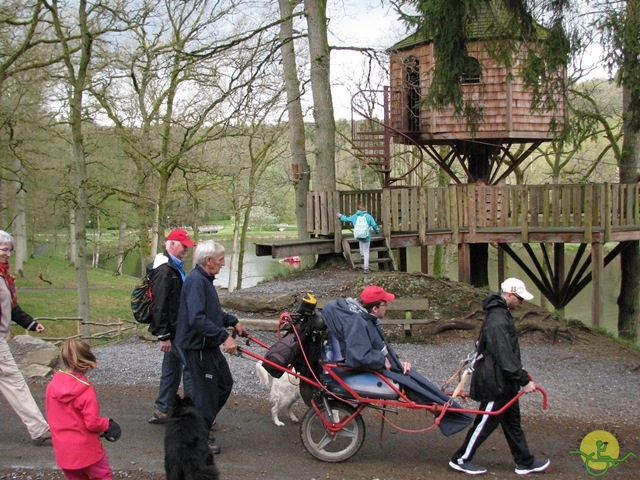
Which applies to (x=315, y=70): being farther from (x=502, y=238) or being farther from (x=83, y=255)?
(x=83, y=255)

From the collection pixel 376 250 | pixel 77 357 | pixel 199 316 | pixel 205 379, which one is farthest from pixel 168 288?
pixel 376 250

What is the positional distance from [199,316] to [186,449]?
1.25m

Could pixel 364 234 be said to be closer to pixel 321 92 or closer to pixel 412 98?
pixel 321 92

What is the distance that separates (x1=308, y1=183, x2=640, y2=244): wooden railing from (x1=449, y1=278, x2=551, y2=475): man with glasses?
11037 millimetres

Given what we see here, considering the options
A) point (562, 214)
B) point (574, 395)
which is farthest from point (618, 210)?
point (574, 395)

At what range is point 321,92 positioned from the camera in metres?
17.6

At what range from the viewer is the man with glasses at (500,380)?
514cm

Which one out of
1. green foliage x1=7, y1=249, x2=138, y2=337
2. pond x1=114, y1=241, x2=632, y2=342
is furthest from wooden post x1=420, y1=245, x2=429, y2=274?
green foliage x1=7, y1=249, x2=138, y2=337

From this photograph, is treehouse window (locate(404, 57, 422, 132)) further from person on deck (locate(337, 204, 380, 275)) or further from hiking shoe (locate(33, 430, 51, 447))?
hiking shoe (locate(33, 430, 51, 447))

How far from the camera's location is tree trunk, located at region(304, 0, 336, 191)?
56.8 feet

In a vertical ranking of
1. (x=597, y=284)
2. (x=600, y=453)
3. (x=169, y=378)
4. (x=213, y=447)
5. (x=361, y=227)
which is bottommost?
(x=600, y=453)

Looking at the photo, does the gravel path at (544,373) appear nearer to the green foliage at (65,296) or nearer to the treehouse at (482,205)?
the treehouse at (482,205)

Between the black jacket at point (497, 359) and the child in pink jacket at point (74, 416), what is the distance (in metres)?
2.87

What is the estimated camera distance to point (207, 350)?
5457 mm
